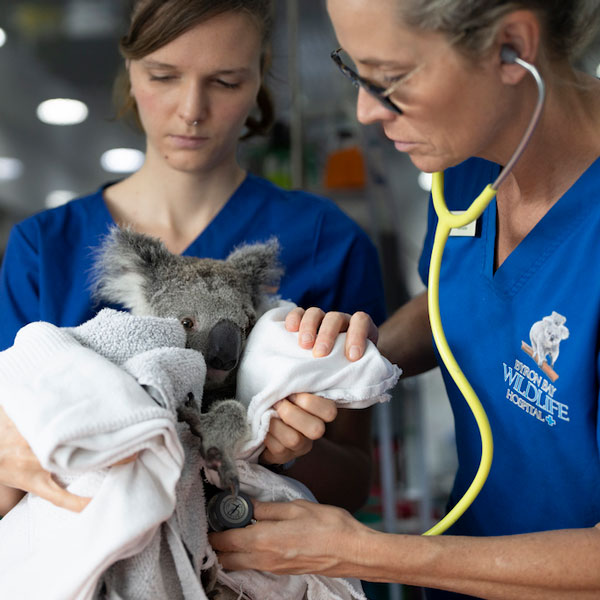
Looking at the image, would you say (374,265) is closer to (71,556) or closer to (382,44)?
(382,44)

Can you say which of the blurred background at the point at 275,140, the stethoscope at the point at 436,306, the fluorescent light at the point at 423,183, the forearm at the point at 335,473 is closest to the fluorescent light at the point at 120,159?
the blurred background at the point at 275,140

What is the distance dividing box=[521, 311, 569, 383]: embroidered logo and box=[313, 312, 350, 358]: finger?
0.93 ft

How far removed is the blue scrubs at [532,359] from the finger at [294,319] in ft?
1.02

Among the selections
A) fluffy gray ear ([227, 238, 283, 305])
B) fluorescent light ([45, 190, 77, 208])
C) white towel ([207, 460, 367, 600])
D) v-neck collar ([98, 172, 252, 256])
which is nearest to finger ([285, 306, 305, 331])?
fluffy gray ear ([227, 238, 283, 305])

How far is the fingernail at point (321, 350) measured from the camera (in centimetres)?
99

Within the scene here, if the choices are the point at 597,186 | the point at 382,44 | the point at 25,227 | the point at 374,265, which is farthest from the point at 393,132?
the point at 25,227

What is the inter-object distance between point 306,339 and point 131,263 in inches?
12.4

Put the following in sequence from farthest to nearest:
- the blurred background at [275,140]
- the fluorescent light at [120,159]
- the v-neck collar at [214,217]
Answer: the fluorescent light at [120,159] < the blurred background at [275,140] < the v-neck collar at [214,217]

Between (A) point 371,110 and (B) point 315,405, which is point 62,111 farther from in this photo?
(B) point 315,405

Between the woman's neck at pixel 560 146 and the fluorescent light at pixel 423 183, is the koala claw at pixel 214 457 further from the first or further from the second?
the fluorescent light at pixel 423 183

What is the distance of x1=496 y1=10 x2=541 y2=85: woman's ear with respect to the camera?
91 centimetres

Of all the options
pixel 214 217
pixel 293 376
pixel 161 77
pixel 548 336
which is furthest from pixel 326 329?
pixel 161 77

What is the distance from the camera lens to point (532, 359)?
42.0 inches

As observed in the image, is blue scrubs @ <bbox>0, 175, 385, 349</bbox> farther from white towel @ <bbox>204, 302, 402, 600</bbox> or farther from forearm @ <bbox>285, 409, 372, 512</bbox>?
white towel @ <bbox>204, 302, 402, 600</bbox>
